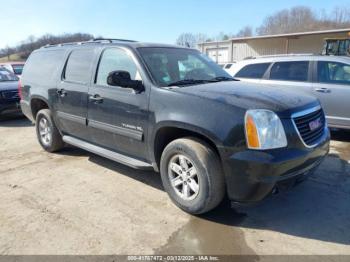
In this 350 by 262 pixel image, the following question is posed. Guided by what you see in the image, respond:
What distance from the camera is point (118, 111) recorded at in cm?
400

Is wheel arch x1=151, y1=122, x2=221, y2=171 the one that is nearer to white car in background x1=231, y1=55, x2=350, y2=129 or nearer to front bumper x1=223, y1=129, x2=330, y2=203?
front bumper x1=223, y1=129, x2=330, y2=203

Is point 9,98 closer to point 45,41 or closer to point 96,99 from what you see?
point 96,99

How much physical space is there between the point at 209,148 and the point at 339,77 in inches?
172

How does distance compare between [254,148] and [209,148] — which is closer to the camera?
[254,148]

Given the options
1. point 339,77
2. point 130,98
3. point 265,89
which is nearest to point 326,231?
point 265,89

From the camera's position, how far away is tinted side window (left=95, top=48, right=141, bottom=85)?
4.00 meters

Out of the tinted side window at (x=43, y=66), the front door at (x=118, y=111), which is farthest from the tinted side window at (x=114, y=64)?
the tinted side window at (x=43, y=66)

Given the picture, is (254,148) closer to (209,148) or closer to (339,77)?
(209,148)

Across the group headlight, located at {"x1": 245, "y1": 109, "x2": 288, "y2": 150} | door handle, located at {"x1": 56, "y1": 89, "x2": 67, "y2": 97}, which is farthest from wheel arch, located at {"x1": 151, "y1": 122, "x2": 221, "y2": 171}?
door handle, located at {"x1": 56, "y1": 89, "x2": 67, "y2": 97}

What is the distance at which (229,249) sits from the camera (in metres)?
2.88

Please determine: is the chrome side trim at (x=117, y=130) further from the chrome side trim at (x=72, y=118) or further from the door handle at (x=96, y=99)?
the door handle at (x=96, y=99)

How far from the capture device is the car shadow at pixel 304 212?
317cm

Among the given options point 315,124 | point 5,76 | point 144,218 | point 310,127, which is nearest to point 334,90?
point 315,124

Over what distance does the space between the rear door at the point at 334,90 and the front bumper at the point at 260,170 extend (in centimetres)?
354
